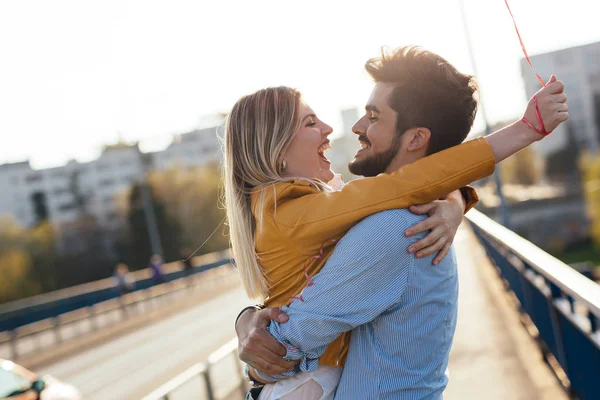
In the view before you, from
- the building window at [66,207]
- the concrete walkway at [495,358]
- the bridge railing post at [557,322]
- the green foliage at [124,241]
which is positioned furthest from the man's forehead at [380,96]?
the building window at [66,207]

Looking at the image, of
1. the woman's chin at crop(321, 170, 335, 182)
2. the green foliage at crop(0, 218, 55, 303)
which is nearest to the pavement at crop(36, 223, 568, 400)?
the woman's chin at crop(321, 170, 335, 182)

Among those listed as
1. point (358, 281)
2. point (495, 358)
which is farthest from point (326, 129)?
point (495, 358)

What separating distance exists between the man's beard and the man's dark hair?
0.20 ft

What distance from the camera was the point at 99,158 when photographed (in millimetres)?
125125

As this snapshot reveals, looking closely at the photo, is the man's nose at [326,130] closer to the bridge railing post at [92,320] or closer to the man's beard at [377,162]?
the man's beard at [377,162]

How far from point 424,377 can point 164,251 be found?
7009 centimetres

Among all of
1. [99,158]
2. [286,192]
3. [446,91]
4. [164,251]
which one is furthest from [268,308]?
[99,158]

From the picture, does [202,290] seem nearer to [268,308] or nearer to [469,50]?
[469,50]

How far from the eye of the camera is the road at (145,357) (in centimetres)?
1501

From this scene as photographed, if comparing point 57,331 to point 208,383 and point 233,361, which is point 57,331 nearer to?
point 233,361

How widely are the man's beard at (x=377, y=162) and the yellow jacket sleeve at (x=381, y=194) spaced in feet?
0.73

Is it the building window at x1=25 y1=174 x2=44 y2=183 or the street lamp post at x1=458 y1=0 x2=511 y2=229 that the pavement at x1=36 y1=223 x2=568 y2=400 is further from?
the building window at x1=25 y1=174 x2=44 y2=183

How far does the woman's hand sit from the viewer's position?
2228mm

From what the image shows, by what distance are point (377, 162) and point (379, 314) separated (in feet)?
2.14
